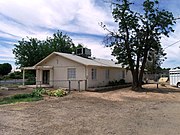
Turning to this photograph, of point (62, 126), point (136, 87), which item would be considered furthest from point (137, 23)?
point (62, 126)

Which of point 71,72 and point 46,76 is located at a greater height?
point 71,72

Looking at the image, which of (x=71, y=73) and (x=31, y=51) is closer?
(x=71, y=73)

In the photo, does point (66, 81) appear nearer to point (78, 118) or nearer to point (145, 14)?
point (145, 14)

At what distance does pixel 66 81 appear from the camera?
25.0m

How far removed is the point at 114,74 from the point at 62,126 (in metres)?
23.9

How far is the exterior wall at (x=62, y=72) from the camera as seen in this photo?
2391 cm

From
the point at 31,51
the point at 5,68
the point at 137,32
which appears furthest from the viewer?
the point at 5,68

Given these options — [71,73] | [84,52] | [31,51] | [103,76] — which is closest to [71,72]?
[71,73]

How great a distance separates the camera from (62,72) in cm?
2533

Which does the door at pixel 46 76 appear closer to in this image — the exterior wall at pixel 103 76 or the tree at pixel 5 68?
the exterior wall at pixel 103 76

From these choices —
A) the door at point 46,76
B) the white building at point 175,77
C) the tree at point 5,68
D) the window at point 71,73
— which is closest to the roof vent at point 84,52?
the door at point 46,76

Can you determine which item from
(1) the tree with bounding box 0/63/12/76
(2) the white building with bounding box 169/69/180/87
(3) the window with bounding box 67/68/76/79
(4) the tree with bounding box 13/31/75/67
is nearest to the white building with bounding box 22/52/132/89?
(3) the window with bounding box 67/68/76/79

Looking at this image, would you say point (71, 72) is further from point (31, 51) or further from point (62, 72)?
point (31, 51)

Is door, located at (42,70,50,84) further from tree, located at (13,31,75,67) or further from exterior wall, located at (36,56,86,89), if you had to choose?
tree, located at (13,31,75,67)
